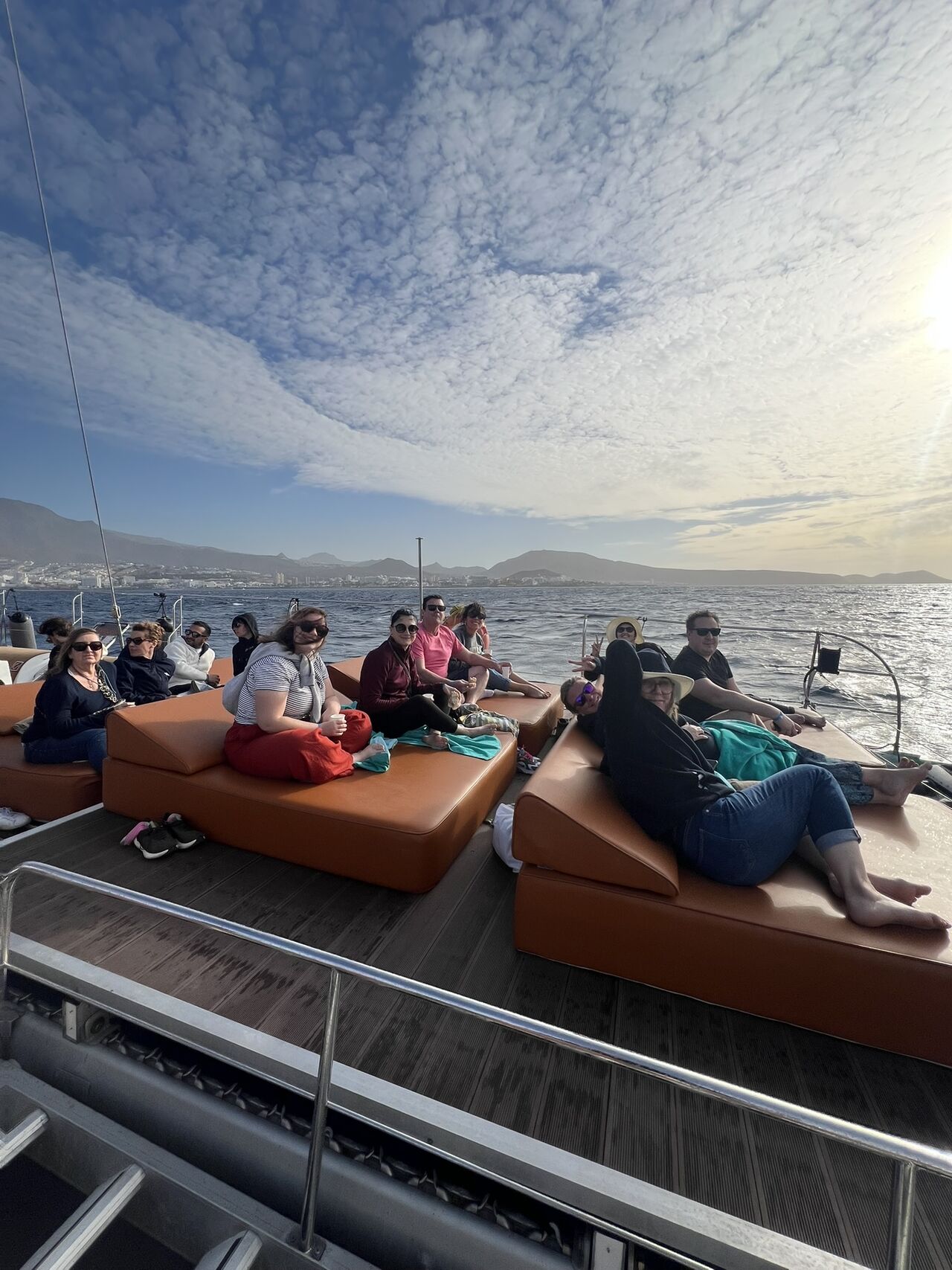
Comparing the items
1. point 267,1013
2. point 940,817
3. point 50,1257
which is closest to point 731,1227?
point 267,1013

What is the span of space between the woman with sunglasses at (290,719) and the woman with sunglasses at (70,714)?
3.56 feet

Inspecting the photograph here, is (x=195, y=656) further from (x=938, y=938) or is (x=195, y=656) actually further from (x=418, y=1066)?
(x=938, y=938)

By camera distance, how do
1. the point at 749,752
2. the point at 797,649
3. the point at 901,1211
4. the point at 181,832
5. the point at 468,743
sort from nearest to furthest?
the point at 901,1211 < the point at 181,832 < the point at 749,752 < the point at 468,743 < the point at 797,649

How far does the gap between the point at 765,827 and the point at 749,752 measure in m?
1.24

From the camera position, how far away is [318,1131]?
1.37 meters

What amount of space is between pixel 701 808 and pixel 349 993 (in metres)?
1.60

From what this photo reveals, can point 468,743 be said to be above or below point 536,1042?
above

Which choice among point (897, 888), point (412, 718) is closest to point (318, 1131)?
point (897, 888)

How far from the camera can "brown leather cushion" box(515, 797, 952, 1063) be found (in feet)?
5.84

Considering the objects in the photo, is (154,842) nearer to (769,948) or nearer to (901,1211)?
(769,948)

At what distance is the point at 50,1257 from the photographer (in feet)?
4.46

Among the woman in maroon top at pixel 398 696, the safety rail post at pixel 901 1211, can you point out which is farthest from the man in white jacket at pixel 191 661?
the safety rail post at pixel 901 1211

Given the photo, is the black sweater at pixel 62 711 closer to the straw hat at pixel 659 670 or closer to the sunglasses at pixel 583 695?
the sunglasses at pixel 583 695

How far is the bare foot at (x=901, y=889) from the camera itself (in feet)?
6.73
